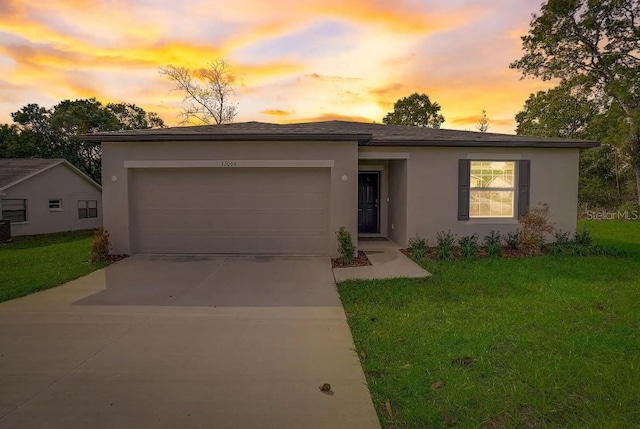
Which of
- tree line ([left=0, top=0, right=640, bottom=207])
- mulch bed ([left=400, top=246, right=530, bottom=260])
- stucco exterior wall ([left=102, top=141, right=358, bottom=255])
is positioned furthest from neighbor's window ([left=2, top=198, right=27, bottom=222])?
mulch bed ([left=400, top=246, right=530, bottom=260])

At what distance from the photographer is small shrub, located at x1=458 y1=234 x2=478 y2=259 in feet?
27.7

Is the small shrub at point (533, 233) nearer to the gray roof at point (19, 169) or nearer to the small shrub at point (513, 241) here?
the small shrub at point (513, 241)

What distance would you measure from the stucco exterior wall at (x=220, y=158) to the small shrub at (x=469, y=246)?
8.42ft

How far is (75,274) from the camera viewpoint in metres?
7.22

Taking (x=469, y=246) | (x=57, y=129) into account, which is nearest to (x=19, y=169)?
(x=57, y=129)

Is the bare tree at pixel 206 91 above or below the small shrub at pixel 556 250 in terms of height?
above

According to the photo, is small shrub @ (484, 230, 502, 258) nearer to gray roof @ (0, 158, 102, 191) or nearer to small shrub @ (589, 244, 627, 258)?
small shrub @ (589, 244, 627, 258)

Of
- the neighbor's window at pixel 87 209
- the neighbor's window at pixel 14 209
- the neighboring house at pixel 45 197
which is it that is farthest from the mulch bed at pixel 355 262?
the neighbor's window at pixel 87 209

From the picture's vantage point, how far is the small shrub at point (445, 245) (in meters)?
8.38

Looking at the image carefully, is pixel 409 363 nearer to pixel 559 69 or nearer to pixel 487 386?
pixel 487 386

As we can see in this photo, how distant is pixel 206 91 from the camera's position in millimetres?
22312

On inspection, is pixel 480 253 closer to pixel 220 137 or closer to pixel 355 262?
pixel 355 262

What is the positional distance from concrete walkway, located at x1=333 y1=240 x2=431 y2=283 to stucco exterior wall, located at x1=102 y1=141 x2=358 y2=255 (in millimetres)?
952

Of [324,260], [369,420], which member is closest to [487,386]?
[369,420]
